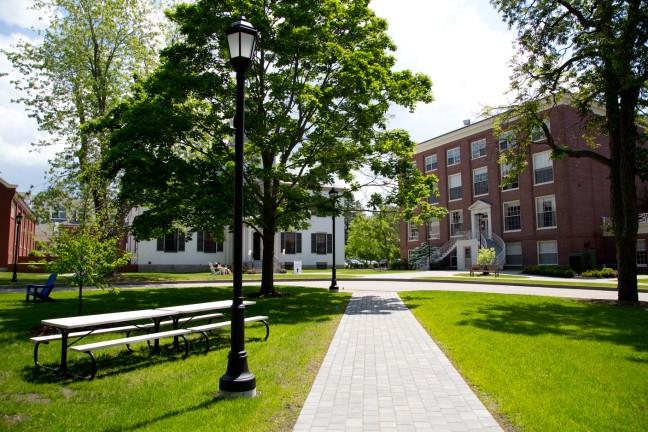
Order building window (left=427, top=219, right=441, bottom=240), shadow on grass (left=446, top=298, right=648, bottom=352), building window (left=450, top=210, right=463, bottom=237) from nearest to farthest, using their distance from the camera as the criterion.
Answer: shadow on grass (left=446, top=298, right=648, bottom=352) < building window (left=450, top=210, right=463, bottom=237) < building window (left=427, top=219, right=441, bottom=240)

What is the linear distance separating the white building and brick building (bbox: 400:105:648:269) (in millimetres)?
10251

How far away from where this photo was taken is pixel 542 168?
38.7m

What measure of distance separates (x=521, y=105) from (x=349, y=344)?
1420cm

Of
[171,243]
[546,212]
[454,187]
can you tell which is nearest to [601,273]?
[546,212]

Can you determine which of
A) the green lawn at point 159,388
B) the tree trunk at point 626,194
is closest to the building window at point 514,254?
the tree trunk at point 626,194

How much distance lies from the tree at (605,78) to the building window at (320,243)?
29125 mm

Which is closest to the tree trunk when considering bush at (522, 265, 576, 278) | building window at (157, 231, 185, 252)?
bush at (522, 265, 576, 278)

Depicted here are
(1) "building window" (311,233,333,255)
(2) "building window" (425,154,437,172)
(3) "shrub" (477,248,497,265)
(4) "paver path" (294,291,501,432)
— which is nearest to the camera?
(4) "paver path" (294,291,501,432)

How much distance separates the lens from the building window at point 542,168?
3803 cm

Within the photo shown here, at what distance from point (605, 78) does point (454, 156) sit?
101ft

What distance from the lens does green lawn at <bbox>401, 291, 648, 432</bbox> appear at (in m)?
5.04

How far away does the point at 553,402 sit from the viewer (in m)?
5.41

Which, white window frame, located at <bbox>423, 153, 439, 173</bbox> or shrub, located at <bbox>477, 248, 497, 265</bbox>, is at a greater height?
white window frame, located at <bbox>423, 153, 439, 173</bbox>

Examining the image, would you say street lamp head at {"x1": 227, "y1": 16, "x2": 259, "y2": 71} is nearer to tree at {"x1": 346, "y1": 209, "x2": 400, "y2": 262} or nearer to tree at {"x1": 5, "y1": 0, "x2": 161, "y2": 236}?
tree at {"x1": 5, "y1": 0, "x2": 161, "y2": 236}
